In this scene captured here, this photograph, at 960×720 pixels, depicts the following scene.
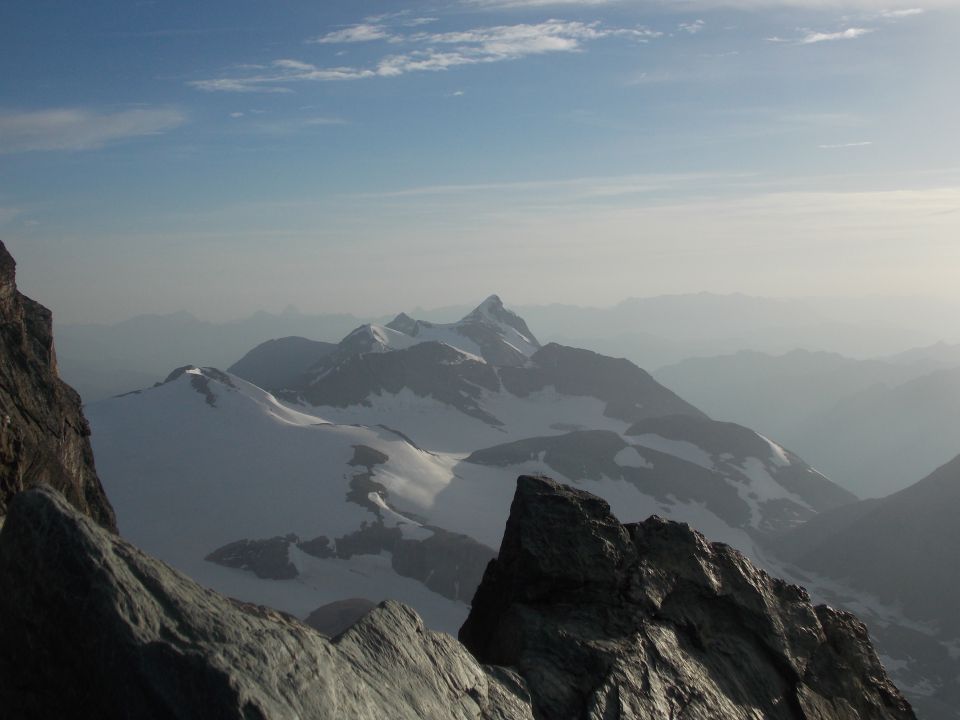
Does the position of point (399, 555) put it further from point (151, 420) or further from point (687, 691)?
point (687, 691)

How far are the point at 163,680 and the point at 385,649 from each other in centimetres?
398

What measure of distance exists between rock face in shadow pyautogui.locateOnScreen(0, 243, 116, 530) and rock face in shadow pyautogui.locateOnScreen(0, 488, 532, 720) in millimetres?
11670

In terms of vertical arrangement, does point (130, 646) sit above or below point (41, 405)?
above

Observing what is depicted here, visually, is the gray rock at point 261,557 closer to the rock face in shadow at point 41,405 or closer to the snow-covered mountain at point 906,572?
the rock face in shadow at point 41,405

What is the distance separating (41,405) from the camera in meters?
26.4

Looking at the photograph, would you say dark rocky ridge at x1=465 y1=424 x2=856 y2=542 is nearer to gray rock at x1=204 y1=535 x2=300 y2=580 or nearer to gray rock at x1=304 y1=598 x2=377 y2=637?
gray rock at x1=204 y1=535 x2=300 y2=580

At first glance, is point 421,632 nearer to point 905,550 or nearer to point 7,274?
point 7,274

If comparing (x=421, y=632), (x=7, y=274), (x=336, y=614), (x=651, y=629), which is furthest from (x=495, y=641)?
(x=336, y=614)

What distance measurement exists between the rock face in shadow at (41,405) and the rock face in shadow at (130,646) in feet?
38.3

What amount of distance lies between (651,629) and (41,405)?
69.8 feet

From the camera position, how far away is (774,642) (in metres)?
17.4

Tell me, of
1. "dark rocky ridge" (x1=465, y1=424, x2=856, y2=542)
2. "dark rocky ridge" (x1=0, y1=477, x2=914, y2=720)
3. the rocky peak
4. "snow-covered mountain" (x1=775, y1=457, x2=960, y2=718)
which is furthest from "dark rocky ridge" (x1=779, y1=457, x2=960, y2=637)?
the rocky peak

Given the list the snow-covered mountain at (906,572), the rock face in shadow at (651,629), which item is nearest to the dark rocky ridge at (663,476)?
the snow-covered mountain at (906,572)

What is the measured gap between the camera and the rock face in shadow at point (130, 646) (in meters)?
8.80
